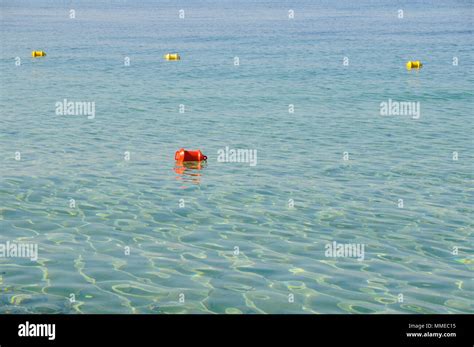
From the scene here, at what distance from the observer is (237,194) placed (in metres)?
17.0

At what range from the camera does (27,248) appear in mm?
13344

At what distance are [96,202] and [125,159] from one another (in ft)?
14.9

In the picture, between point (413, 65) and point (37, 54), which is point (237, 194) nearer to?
point (413, 65)

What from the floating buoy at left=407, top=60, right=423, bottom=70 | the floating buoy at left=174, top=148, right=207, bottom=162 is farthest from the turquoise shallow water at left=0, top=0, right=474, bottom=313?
the floating buoy at left=407, top=60, right=423, bottom=70

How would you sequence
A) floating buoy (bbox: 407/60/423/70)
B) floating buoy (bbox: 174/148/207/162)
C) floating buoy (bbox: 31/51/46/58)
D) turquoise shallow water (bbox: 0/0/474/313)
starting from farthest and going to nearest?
floating buoy (bbox: 31/51/46/58), floating buoy (bbox: 407/60/423/70), floating buoy (bbox: 174/148/207/162), turquoise shallow water (bbox: 0/0/474/313)

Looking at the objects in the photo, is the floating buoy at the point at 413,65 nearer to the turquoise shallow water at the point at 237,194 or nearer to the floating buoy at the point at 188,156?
the turquoise shallow water at the point at 237,194

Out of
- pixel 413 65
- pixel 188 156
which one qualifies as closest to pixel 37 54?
pixel 413 65

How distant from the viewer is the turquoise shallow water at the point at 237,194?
11.6m

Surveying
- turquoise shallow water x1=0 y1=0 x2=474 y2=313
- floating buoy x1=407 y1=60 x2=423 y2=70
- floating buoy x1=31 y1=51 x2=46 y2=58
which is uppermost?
floating buoy x1=31 y1=51 x2=46 y2=58

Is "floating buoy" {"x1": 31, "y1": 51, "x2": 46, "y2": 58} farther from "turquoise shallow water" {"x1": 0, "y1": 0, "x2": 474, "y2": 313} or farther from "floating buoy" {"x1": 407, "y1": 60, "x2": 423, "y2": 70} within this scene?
"floating buoy" {"x1": 407, "y1": 60, "x2": 423, "y2": 70}

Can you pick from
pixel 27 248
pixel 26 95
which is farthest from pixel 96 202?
pixel 26 95

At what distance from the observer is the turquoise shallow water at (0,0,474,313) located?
11.6 meters

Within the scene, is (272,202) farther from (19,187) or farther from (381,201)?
(19,187)

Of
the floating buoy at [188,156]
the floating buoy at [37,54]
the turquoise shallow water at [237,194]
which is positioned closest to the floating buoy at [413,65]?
the turquoise shallow water at [237,194]
